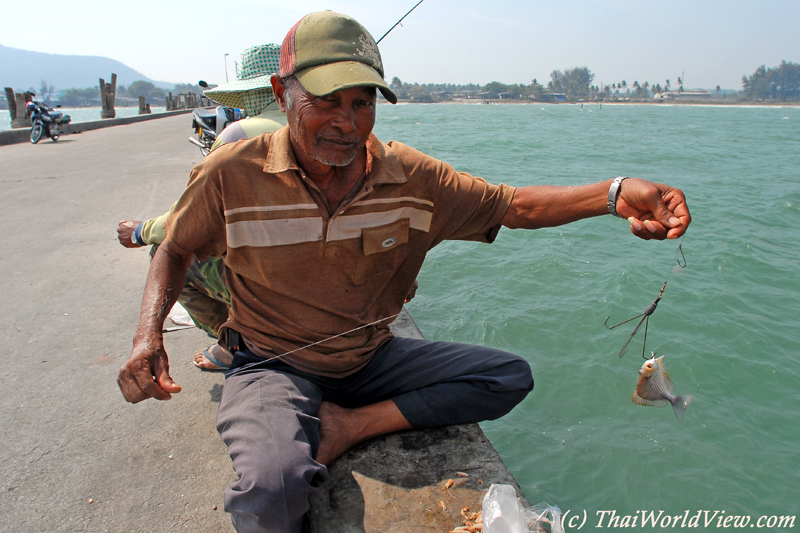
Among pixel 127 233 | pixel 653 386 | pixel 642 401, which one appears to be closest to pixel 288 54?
pixel 127 233

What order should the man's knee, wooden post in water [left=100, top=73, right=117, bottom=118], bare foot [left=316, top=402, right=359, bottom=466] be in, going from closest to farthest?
the man's knee < bare foot [left=316, top=402, right=359, bottom=466] < wooden post in water [left=100, top=73, right=117, bottom=118]

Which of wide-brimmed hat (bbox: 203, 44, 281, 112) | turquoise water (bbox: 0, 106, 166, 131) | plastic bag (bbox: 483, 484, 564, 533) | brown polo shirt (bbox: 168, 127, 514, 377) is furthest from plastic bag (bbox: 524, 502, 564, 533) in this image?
turquoise water (bbox: 0, 106, 166, 131)

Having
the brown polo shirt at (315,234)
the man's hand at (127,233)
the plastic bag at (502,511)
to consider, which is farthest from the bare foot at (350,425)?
the man's hand at (127,233)

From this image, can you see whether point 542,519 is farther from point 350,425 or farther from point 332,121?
point 332,121

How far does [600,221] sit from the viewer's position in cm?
1074

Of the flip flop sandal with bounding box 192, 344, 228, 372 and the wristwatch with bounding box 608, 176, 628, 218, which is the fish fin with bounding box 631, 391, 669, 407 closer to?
the wristwatch with bounding box 608, 176, 628, 218

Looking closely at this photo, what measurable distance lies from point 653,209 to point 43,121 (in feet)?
61.2

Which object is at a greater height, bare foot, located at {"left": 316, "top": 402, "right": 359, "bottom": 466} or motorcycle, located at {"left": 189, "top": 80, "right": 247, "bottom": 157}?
motorcycle, located at {"left": 189, "top": 80, "right": 247, "bottom": 157}

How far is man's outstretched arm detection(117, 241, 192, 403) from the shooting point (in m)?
1.85

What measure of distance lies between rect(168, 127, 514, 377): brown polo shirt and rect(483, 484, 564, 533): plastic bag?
77cm

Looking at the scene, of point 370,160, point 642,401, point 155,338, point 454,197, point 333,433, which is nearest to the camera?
point 155,338

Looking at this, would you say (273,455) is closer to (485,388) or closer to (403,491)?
(403,491)

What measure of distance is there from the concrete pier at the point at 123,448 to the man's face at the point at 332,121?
1223 mm

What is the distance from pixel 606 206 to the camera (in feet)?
7.02
